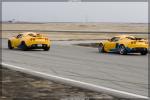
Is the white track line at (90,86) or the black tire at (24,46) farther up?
the black tire at (24,46)

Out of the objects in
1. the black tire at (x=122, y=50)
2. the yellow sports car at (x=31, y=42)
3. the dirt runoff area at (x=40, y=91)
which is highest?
the yellow sports car at (x=31, y=42)

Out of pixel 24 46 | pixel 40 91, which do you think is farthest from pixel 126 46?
pixel 40 91

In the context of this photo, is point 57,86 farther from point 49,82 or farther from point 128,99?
point 128,99

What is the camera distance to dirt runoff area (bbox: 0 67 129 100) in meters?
11.0

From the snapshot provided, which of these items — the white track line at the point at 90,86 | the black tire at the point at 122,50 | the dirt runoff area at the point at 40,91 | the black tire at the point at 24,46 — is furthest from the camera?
the black tire at the point at 24,46

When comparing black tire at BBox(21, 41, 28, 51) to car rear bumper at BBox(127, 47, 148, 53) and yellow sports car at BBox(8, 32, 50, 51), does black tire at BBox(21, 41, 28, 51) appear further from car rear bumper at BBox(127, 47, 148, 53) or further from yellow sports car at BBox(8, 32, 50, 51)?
car rear bumper at BBox(127, 47, 148, 53)

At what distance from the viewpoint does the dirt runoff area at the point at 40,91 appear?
1098 cm

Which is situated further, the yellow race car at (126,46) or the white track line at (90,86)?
the yellow race car at (126,46)

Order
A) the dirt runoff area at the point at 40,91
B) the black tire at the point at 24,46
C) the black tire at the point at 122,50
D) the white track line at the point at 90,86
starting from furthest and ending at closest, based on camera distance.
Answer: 1. the black tire at the point at 24,46
2. the black tire at the point at 122,50
3. the white track line at the point at 90,86
4. the dirt runoff area at the point at 40,91

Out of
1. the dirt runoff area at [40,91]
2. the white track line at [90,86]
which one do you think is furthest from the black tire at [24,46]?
the dirt runoff area at [40,91]

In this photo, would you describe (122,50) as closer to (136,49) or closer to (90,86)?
(136,49)

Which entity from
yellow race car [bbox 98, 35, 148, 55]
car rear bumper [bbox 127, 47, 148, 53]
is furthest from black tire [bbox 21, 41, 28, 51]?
car rear bumper [bbox 127, 47, 148, 53]

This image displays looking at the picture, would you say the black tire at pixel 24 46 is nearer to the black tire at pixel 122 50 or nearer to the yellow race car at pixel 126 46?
the yellow race car at pixel 126 46

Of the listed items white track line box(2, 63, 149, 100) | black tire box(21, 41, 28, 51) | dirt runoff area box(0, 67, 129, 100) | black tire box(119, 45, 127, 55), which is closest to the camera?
dirt runoff area box(0, 67, 129, 100)
